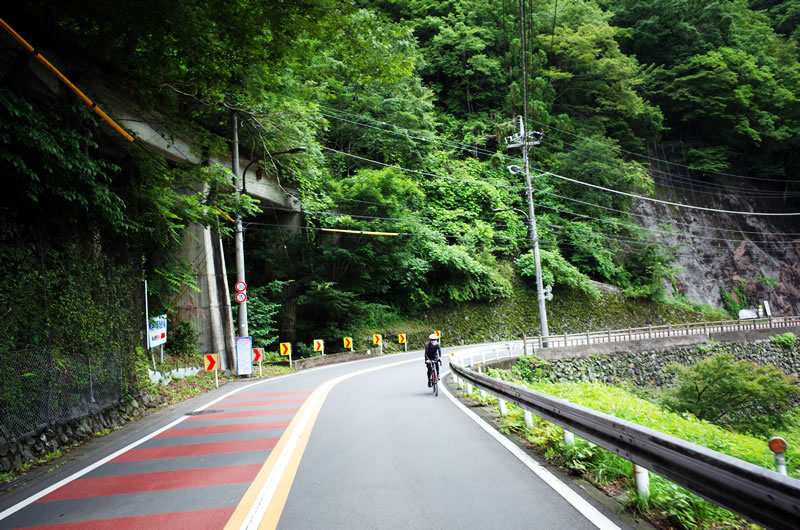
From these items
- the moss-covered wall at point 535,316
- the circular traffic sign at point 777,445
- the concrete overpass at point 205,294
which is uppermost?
the concrete overpass at point 205,294

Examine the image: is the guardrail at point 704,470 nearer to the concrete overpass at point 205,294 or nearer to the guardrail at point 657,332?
the concrete overpass at point 205,294

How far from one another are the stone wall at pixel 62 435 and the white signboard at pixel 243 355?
229 inches

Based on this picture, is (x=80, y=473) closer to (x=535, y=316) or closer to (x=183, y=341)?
(x=183, y=341)

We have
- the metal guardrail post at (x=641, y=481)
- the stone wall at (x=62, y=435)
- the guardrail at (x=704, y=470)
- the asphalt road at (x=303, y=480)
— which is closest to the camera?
the guardrail at (x=704, y=470)

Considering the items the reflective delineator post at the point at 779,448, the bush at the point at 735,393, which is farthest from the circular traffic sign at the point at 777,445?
the bush at the point at 735,393

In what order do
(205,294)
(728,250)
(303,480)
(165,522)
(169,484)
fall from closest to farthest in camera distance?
(165,522)
(303,480)
(169,484)
(205,294)
(728,250)

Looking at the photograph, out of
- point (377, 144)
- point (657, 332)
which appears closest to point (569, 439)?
point (377, 144)

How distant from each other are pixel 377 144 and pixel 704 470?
29043 mm

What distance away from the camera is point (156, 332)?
12.5 meters

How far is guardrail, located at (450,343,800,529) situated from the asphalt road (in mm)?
572

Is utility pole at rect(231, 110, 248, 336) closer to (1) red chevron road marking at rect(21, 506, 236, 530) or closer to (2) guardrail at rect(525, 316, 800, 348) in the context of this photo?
(1) red chevron road marking at rect(21, 506, 236, 530)

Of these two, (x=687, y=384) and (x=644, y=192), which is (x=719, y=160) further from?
(x=687, y=384)

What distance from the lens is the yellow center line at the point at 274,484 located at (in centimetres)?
389

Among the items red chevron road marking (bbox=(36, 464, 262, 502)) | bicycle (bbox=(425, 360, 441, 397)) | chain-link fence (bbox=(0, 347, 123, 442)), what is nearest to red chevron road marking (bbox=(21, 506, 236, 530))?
red chevron road marking (bbox=(36, 464, 262, 502))
